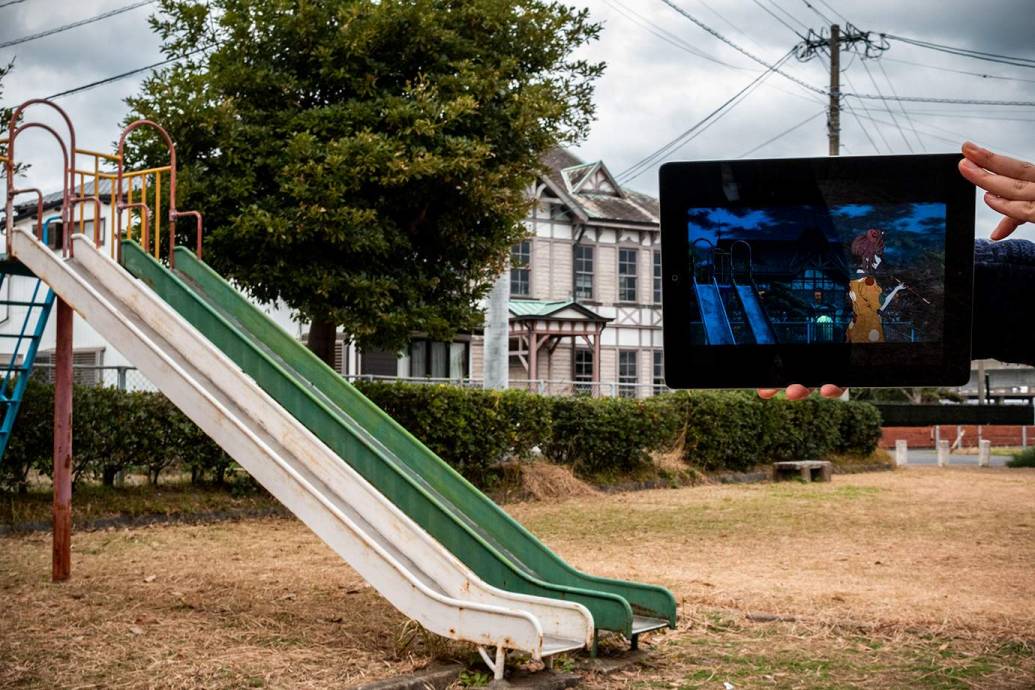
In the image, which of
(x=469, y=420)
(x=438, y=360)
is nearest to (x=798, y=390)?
(x=469, y=420)

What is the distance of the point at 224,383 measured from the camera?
7.34 metres

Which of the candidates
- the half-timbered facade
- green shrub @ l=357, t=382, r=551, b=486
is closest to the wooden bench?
green shrub @ l=357, t=382, r=551, b=486

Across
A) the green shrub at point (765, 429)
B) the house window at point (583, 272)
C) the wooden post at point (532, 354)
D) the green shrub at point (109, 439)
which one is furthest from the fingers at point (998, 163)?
the house window at point (583, 272)

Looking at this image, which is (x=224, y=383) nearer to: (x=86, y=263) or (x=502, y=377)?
(x=86, y=263)

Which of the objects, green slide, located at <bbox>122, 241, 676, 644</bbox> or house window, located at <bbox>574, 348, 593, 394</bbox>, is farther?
house window, located at <bbox>574, 348, 593, 394</bbox>

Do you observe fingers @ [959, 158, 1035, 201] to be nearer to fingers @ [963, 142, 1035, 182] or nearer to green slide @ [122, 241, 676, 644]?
fingers @ [963, 142, 1035, 182]

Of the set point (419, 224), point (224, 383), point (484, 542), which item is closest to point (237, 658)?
point (484, 542)

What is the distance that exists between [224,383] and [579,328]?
23.3 m

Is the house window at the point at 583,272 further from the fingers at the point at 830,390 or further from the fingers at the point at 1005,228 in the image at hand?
the fingers at the point at 1005,228

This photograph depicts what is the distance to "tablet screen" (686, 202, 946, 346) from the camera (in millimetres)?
1622

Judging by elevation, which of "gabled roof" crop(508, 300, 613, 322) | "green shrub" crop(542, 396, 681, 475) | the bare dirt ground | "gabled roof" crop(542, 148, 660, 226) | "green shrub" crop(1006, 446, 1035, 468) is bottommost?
"green shrub" crop(1006, 446, 1035, 468)

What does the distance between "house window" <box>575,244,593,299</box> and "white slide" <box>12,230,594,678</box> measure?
951 inches

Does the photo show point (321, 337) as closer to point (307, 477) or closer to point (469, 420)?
point (469, 420)

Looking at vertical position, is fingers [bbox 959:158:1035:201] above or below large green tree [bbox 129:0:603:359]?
below
